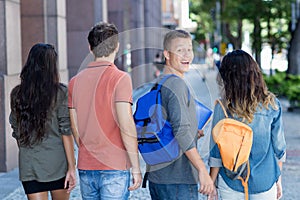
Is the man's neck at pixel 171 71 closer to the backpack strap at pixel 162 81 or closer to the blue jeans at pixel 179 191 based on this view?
the backpack strap at pixel 162 81

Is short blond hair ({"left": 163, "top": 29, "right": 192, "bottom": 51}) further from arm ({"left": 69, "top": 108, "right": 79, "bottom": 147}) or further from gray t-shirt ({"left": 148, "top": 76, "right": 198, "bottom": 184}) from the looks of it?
arm ({"left": 69, "top": 108, "right": 79, "bottom": 147})

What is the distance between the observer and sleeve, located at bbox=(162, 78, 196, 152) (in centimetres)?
371

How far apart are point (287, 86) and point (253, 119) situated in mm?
19845

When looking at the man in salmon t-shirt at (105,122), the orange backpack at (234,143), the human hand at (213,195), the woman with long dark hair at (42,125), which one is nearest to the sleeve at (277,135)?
the orange backpack at (234,143)

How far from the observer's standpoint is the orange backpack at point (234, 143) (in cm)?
393

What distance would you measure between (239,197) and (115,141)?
91 cm

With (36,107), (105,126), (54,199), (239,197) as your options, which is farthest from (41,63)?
(239,197)

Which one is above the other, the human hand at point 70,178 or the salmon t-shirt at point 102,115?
the salmon t-shirt at point 102,115

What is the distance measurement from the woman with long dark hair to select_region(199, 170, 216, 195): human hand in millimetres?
982

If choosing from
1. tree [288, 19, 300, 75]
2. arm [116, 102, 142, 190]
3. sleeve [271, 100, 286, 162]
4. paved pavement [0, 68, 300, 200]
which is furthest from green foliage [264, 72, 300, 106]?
arm [116, 102, 142, 190]

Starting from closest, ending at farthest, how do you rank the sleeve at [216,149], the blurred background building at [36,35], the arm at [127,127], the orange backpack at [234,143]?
1. the arm at [127,127]
2. the orange backpack at [234,143]
3. the sleeve at [216,149]
4. the blurred background building at [36,35]

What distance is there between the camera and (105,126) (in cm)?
390

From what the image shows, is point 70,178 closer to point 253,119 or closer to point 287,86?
point 253,119

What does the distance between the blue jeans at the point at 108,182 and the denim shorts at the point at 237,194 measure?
64 centimetres
